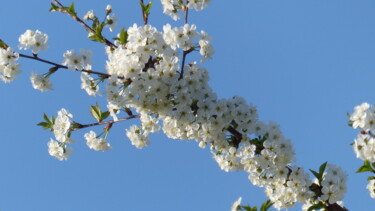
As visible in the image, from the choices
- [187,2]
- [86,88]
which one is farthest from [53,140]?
[187,2]

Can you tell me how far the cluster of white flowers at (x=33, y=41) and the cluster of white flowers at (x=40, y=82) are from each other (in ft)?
1.20

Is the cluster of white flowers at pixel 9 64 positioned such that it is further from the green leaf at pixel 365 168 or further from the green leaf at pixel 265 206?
the green leaf at pixel 365 168

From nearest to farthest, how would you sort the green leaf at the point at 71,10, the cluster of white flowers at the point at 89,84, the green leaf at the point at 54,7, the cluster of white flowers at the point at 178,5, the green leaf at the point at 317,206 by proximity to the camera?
1. the green leaf at the point at 317,206
2. the cluster of white flowers at the point at 89,84
3. the cluster of white flowers at the point at 178,5
4. the green leaf at the point at 71,10
5. the green leaf at the point at 54,7

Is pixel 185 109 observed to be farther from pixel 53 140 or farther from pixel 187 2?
pixel 53 140

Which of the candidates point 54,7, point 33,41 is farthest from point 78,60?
point 54,7

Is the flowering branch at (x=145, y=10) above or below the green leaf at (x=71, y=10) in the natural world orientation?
below

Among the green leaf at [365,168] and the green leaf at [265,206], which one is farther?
the green leaf at [265,206]

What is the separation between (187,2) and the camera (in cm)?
662

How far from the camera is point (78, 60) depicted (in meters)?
6.26

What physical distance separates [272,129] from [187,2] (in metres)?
1.94

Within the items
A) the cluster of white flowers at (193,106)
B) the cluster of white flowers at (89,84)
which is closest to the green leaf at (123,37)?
the cluster of white flowers at (193,106)

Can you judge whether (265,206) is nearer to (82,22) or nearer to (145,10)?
(145,10)

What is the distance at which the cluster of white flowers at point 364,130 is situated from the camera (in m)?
5.62

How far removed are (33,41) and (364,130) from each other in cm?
398
